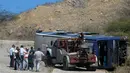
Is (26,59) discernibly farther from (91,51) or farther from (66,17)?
(66,17)

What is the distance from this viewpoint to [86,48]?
3622cm

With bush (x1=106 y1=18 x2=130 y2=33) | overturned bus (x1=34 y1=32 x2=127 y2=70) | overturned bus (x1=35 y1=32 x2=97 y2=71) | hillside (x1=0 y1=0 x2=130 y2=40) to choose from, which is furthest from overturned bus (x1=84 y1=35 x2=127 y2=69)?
hillside (x1=0 y1=0 x2=130 y2=40)

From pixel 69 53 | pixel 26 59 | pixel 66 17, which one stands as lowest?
pixel 26 59

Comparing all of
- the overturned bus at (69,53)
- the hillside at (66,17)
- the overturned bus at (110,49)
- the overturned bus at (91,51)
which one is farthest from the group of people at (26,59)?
the hillside at (66,17)

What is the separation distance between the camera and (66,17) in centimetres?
9906

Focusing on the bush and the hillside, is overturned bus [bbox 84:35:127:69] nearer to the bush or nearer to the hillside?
the bush

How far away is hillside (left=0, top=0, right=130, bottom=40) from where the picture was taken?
310 feet

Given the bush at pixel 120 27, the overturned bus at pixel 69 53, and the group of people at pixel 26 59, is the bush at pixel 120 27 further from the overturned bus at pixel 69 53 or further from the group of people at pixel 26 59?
the group of people at pixel 26 59

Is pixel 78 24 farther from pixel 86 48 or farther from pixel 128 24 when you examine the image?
pixel 86 48

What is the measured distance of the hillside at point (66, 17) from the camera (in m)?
94.6

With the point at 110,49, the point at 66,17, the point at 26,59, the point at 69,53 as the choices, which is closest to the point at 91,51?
the point at 110,49

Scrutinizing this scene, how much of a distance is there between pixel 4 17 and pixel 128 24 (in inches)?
1612

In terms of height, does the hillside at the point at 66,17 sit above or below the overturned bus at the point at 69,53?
above

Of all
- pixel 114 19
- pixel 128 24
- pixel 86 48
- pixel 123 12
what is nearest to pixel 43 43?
pixel 86 48
